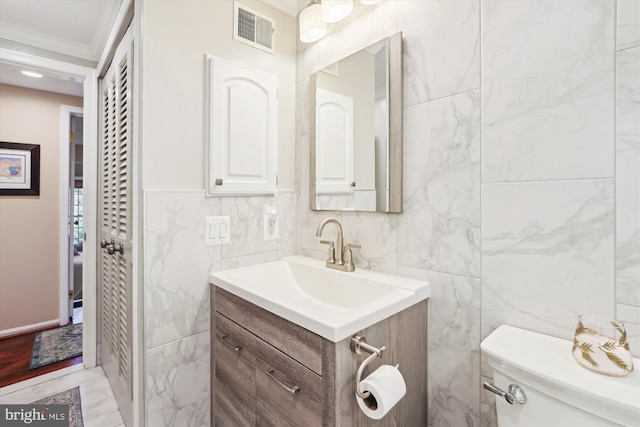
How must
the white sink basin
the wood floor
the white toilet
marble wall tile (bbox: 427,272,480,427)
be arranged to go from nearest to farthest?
the white toilet < the white sink basin < marble wall tile (bbox: 427,272,480,427) < the wood floor

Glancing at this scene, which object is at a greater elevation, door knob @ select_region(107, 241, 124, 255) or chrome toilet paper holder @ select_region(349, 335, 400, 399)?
door knob @ select_region(107, 241, 124, 255)

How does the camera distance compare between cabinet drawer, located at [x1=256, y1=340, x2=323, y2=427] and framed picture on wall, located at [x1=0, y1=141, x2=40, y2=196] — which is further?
framed picture on wall, located at [x1=0, y1=141, x2=40, y2=196]

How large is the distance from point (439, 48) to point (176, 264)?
1.38 meters

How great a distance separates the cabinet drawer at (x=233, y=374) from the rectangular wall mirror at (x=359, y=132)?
727 millimetres

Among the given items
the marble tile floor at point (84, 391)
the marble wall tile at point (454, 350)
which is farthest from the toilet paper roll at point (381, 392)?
the marble tile floor at point (84, 391)

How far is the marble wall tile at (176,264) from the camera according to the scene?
4.09 ft

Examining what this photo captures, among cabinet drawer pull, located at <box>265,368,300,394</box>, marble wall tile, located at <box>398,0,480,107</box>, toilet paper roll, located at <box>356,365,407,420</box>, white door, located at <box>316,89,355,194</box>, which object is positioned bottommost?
cabinet drawer pull, located at <box>265,368,300,394</box>

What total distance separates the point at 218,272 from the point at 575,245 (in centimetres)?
134

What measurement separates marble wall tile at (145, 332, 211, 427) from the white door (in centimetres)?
96

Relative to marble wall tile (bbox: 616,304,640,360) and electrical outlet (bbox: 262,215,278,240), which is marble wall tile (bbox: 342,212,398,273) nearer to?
electrical outlet (bbox: 262,215,278,240)

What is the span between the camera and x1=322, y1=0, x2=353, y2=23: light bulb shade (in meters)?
1.35

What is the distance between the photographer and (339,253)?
1.41m

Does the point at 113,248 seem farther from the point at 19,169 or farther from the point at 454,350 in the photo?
the point at 19,169

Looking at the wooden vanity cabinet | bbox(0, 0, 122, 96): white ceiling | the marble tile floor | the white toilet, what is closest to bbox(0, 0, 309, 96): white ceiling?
bbox(0, 0, 122, 96): white ceiling
